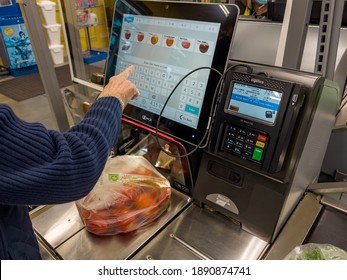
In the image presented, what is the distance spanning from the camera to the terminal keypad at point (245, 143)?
0.62 meters

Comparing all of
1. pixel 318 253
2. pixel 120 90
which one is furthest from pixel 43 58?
pixel 318 253

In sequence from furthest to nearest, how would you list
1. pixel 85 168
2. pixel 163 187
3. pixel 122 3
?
pixel 122 3, pixel 163 187, pixel 85 168

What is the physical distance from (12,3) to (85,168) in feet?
15.8

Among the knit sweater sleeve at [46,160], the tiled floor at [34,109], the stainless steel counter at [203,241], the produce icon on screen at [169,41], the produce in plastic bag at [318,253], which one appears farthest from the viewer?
the tiled floor at [34,109]

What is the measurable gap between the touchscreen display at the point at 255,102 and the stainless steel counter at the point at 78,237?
1.15 feet

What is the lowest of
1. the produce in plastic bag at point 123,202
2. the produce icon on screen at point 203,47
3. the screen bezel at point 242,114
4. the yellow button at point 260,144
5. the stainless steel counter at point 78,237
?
the stainless steel counter at point 78,237

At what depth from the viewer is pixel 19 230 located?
605 mm

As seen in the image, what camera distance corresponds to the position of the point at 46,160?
0.48m

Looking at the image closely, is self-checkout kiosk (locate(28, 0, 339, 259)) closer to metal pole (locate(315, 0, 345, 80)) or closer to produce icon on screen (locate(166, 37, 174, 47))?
produce icon on screen (locate(166, 37, 174, 47))

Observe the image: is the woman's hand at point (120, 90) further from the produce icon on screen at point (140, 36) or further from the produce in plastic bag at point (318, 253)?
the produce in plastic bag at point (318, 253)

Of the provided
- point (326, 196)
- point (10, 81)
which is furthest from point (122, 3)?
point (10, 81)

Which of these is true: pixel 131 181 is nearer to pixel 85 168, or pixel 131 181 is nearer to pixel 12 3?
pixel 85 168

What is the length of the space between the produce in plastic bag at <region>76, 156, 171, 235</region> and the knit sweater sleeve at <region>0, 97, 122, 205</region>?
21cm

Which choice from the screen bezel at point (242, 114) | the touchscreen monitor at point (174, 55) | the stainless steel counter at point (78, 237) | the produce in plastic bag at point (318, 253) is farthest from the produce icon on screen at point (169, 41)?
the produce in plastic bag at point (318, 253)
